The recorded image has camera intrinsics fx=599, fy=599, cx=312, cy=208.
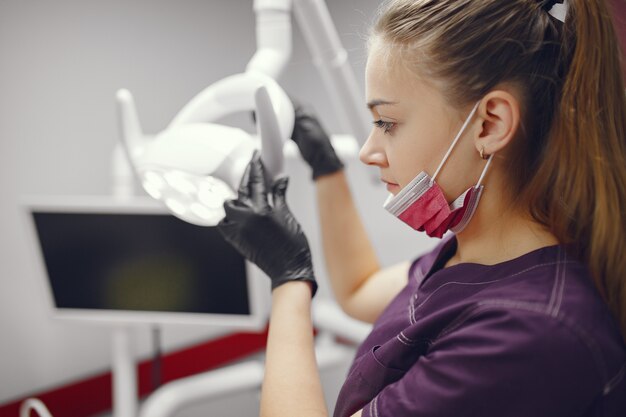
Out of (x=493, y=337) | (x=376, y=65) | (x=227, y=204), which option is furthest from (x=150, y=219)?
(x=493, y=337)

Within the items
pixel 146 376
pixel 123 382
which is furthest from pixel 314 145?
pixel 146 376

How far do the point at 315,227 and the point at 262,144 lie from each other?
174 centimetres

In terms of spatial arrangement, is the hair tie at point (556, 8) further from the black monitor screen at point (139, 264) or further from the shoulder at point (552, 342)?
the black monitor screen at point (139, 264)

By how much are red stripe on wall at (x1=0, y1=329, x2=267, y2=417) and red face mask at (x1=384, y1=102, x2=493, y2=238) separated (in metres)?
1.51

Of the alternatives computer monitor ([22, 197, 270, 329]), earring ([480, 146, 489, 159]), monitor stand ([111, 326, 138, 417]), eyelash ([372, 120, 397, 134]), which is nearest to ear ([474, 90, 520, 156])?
earring ([480, 146, 489, 159])

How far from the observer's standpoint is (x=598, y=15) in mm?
751

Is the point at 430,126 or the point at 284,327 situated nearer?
the point at 430,126

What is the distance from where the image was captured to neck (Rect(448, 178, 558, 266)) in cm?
83

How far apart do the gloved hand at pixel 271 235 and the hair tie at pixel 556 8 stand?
0.47 m

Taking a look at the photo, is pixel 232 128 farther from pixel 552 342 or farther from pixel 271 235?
pixel 552 342

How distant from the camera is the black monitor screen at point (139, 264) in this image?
5.13 feet

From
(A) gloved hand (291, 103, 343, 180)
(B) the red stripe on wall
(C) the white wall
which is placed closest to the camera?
(A) gloved hand (291, 103, 343, 180)

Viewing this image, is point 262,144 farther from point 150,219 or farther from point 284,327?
point 150,219

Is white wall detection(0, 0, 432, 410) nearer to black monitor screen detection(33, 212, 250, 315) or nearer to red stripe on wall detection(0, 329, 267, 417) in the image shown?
red stripe on wall detection(0, 329, 267, 417)
